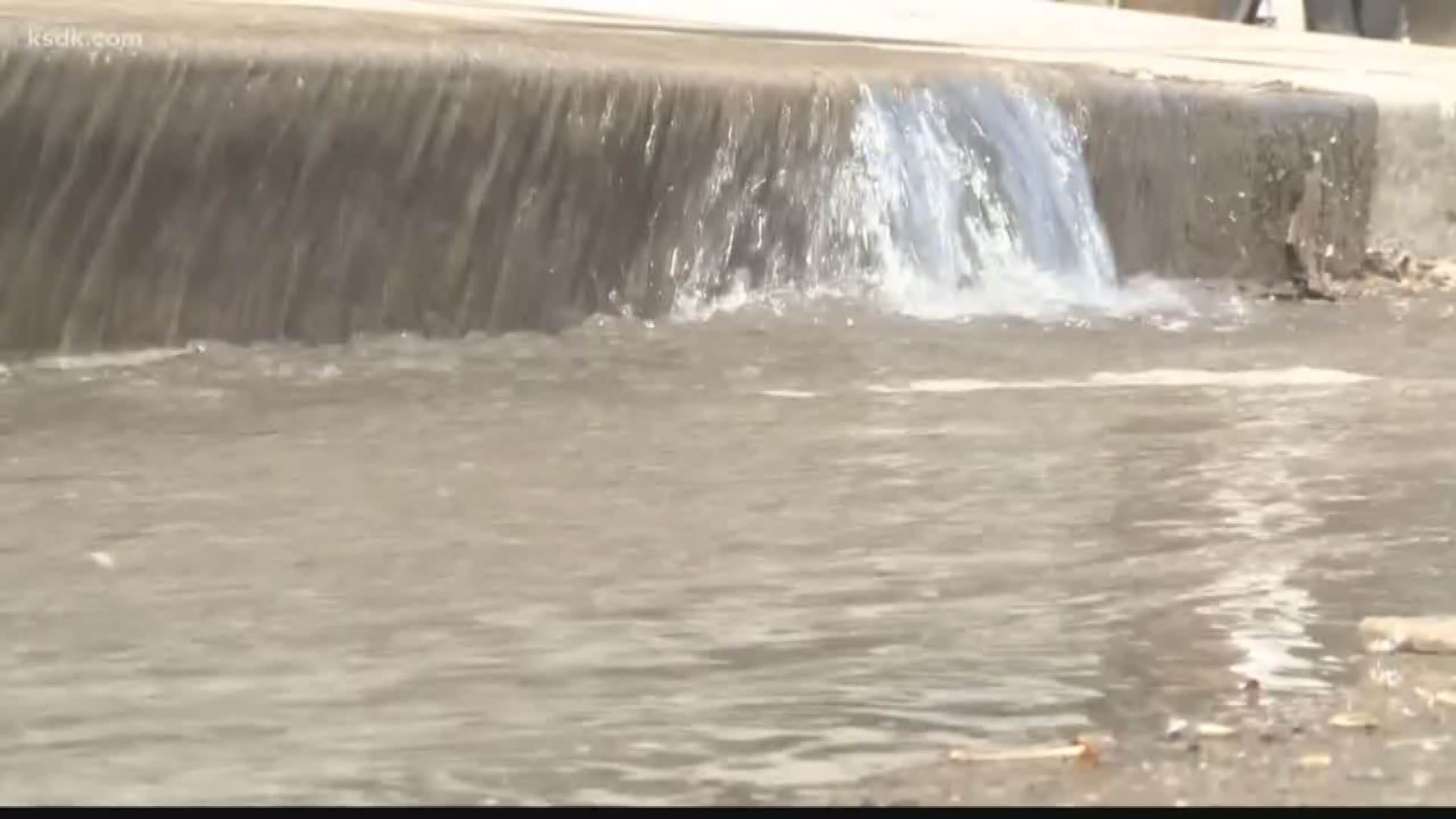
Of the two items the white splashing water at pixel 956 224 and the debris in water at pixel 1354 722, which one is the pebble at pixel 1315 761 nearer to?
the debris in water at pixel 1354 722

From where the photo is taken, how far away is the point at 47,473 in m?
1.85

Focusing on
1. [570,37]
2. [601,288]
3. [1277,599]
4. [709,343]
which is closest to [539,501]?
[1277,599]

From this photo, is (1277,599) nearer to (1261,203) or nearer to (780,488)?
(780,488)

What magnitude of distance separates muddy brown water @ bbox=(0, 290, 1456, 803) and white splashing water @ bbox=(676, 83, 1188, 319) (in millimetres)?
528

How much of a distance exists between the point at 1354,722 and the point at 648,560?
0.56 meters

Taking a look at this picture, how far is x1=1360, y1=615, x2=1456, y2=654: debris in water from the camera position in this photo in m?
1.29

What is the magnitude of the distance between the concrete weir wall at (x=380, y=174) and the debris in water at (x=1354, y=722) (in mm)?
1745

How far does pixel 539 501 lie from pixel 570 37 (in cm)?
170

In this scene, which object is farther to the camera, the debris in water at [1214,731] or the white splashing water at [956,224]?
the white splashing water at [956,224]

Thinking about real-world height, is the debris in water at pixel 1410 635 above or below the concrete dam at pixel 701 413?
below

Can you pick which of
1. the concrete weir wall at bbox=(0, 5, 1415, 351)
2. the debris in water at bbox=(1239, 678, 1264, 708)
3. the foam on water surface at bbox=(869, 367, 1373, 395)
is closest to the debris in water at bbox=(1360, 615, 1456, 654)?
the debris in water at bbox=(1239, 678, 1264, 708)

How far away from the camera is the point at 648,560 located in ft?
5.06

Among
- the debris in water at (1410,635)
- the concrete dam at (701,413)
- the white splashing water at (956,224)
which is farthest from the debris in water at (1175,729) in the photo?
the white splashing water at (956,224)

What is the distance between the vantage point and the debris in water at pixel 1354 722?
1128 mm
